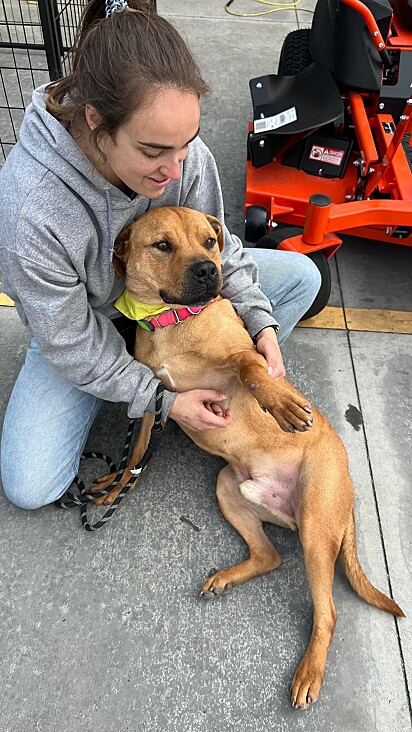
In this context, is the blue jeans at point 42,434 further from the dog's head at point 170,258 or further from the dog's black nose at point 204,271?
the dog's black nose at point 204,271

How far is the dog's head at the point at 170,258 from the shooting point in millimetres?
1944

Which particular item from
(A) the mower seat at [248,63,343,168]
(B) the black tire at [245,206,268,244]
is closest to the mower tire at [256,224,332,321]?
(B) the black tire at [245,206,268,244]

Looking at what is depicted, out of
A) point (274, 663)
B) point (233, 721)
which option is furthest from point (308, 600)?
point (233, 721)

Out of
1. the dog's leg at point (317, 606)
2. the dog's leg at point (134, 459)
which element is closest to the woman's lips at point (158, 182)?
the dog's leg at point (134, 459)

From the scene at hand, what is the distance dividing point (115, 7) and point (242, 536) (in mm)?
1883

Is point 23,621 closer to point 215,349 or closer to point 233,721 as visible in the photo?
point 233,721

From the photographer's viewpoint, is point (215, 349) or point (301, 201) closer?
point (215, 349)

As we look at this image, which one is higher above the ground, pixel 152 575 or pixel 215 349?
pixel 215 349

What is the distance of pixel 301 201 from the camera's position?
336cm

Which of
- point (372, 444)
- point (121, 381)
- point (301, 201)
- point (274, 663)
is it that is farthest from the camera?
point (301, 201)

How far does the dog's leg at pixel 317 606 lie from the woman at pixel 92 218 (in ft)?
1.72

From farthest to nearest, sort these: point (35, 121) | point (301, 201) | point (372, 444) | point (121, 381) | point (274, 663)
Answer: point (301, 201), point (372, 444), point (121, 381), point (274, 663), point (35, 121)

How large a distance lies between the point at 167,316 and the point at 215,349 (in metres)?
0.22

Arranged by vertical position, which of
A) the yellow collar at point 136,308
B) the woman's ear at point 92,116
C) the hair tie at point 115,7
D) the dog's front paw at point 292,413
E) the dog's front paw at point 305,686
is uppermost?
the hair tie at point 115,7
